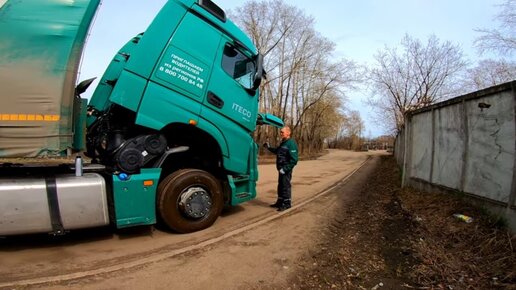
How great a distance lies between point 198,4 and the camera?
592 centimetres

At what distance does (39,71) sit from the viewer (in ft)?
15.2

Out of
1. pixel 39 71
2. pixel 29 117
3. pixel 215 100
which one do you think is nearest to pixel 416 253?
pixel 215 100

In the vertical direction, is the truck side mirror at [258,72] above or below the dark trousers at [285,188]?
above

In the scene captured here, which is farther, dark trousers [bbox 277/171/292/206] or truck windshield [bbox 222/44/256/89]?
dark trousers [bbox 277/171/292/206]

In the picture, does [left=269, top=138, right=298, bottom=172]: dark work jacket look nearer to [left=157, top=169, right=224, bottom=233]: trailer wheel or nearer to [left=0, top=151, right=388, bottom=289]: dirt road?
[left=0, top=151, right=388, bottom=289]: dirt road

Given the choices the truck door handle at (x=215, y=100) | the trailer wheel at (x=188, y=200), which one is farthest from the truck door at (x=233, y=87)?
the trailer wheel at (x=188, y=200)

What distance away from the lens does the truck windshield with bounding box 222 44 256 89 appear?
6.37 meters

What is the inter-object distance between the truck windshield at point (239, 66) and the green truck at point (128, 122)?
18mm

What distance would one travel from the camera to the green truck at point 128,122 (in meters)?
4.58

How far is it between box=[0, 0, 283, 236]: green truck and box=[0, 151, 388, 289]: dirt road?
1.17 ft

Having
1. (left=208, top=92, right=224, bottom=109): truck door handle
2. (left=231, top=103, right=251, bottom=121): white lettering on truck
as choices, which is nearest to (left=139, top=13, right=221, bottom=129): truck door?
(left=208, top=92, right=224, bottom=109): truck door handle

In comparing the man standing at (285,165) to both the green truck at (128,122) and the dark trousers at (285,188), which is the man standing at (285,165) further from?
the green truck at (128,122)

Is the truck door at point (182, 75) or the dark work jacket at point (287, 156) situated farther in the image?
the dark work jacket at point (287, 156)

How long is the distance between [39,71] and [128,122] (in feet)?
4.63
